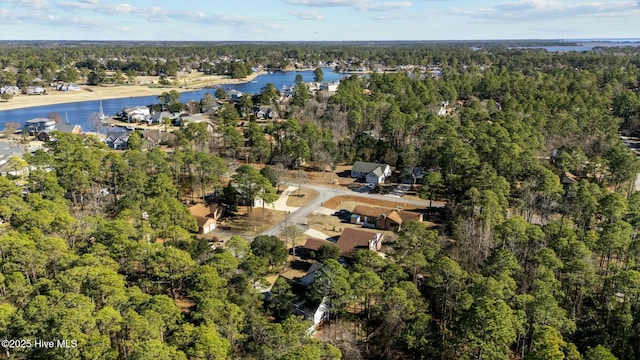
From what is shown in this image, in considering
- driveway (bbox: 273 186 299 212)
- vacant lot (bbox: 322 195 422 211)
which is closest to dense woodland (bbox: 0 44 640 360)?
driveway (bbox: 273 186 299 212)

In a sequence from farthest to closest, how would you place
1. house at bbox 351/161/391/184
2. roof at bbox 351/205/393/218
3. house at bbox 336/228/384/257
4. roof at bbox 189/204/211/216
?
house at bbox 351/161/391/184
roof at bbox 351/205/393/218
roof at bbox 189/204/211/216
house at bbox 336/228/384/257

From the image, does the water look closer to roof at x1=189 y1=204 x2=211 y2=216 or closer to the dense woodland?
the dense woodland

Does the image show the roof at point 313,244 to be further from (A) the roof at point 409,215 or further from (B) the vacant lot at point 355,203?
(B) the vacant lot at point 355,203

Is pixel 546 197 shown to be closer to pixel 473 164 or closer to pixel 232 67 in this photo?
pixel 473 164

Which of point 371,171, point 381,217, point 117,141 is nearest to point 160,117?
point 117,141

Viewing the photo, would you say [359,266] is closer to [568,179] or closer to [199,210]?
[199,210]

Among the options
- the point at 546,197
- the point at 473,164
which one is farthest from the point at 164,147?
the point at 546,197
